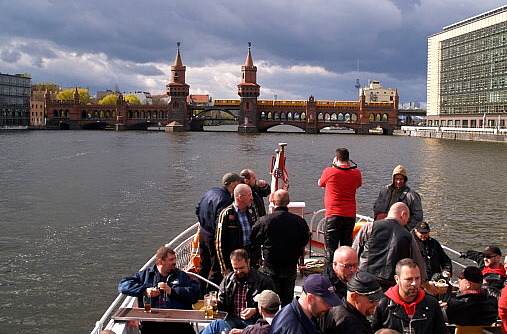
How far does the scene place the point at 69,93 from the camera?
512ft

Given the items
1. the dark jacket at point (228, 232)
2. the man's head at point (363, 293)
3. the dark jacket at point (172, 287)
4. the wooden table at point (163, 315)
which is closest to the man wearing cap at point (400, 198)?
the dark jacket at point (228, 232)

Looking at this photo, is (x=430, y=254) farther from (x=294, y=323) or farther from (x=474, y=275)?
(x=294, y=323)

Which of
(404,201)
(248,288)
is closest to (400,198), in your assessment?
(404,201)

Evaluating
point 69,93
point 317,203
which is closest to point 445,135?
point 317,203

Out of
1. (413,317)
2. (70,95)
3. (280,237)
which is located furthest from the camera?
(70,95)

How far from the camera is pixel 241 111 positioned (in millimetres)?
117312

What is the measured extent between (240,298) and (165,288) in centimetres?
76

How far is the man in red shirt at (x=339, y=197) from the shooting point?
7.53 m

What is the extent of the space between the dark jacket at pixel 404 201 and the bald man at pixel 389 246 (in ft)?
4.97

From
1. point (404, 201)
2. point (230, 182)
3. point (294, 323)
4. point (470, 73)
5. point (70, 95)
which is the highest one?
point (70, 95)

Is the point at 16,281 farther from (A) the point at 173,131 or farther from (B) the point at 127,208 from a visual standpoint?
(A) the point at 173,131

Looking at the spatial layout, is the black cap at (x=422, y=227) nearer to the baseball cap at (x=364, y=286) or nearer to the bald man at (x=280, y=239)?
the bald man at (x=280, y=239)

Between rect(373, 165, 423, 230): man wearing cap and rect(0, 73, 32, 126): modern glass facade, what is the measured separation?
11579 centimetres

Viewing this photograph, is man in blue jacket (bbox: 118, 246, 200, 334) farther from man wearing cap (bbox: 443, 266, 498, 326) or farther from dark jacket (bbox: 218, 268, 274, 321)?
man wearing cap (bbox: 443, 266, 498, 326)
